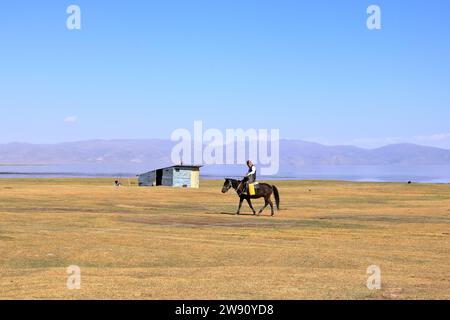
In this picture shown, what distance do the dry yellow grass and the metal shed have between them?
38886mm

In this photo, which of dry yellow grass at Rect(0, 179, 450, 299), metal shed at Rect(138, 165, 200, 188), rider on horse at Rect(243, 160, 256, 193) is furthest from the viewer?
metal shed at Rect(138, 165, 200, 188)

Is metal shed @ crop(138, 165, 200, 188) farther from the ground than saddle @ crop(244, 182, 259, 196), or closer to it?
closer to it

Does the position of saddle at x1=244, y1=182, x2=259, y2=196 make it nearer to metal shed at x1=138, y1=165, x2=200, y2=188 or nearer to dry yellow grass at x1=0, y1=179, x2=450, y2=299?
dry yellow grass at x1=0, y1=179, x2=450, y2=299

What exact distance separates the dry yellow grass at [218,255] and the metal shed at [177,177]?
128ft

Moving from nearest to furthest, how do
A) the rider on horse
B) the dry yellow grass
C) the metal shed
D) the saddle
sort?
the dry yellow grass, the rider on horse, the saddle, the metal shed

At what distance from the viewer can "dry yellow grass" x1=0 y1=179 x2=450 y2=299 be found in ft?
45.7

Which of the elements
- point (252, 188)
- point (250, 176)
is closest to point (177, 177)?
point (252, 188)

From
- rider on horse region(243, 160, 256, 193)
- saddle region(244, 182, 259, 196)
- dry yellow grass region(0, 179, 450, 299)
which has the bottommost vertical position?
dry yellow grass region(0, 179, 450, 299)

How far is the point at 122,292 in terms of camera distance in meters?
13.5

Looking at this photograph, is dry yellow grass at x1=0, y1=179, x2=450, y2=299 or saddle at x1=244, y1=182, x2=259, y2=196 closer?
dry yellow grass at x1=0, y1=179, x2=450, y2=299

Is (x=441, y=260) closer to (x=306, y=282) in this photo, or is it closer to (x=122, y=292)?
(x=306, y=282)

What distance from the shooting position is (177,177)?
2911 inches

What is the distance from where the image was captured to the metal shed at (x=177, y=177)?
73.4 meters

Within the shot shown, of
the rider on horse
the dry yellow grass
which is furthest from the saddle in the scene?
the dry yellow grass
